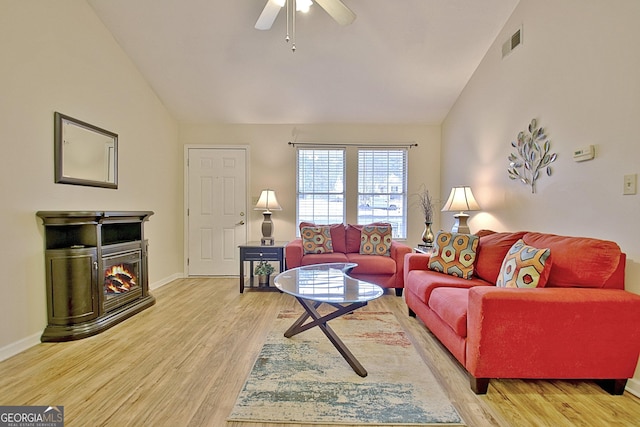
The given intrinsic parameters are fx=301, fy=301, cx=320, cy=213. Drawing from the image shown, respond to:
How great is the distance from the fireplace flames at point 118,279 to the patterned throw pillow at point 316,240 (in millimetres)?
1983

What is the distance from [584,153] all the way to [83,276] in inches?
158

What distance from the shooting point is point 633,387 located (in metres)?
1.79

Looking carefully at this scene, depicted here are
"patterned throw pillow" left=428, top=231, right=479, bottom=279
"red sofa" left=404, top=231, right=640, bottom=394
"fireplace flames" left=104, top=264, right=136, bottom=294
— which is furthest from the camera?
"fireplace flames" left=104, top=264, right=136, bottom=294

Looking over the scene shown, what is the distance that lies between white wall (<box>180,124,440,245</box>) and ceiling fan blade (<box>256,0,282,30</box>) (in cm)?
217

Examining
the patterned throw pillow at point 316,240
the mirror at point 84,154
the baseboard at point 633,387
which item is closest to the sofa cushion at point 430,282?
the baseboard at point 633,387

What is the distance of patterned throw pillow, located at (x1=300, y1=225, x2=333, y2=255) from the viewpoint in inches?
159

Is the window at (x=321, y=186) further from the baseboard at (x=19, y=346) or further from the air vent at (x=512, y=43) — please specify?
the baseboard at (x=19, y=346)

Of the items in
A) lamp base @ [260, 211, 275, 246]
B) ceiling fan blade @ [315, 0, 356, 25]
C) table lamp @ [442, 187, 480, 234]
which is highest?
ceiling fan blade @ [315, 0, 356, 25]

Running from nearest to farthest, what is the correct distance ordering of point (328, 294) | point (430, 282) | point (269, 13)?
1. point (328, 294)
2. point (269, 13)
3. point (430, 282)

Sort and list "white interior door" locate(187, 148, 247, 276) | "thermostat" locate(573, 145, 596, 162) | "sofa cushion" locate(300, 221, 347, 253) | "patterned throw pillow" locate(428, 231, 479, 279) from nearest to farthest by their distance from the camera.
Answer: "thermostat" locate(573, 145, 596, 162) → "patterned throw pillow" locate(428, 231, 479, 279) → "sofa cushion" locate(300, 221, 347, 253) → "white interior door" locate(187, 148, 247, 276)

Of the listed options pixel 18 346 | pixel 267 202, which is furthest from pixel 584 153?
pixel 18 346

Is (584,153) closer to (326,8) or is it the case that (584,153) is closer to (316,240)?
(326,8)

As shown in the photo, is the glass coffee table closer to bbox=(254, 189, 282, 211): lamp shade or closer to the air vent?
bbox=(254, 189, 282, 211): lamp shade

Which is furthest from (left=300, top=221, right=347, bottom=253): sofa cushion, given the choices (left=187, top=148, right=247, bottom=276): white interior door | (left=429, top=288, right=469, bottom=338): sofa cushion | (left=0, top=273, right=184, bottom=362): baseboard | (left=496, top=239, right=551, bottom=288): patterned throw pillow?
(left=0, top=273, right=184, bottom=362): baseboard
